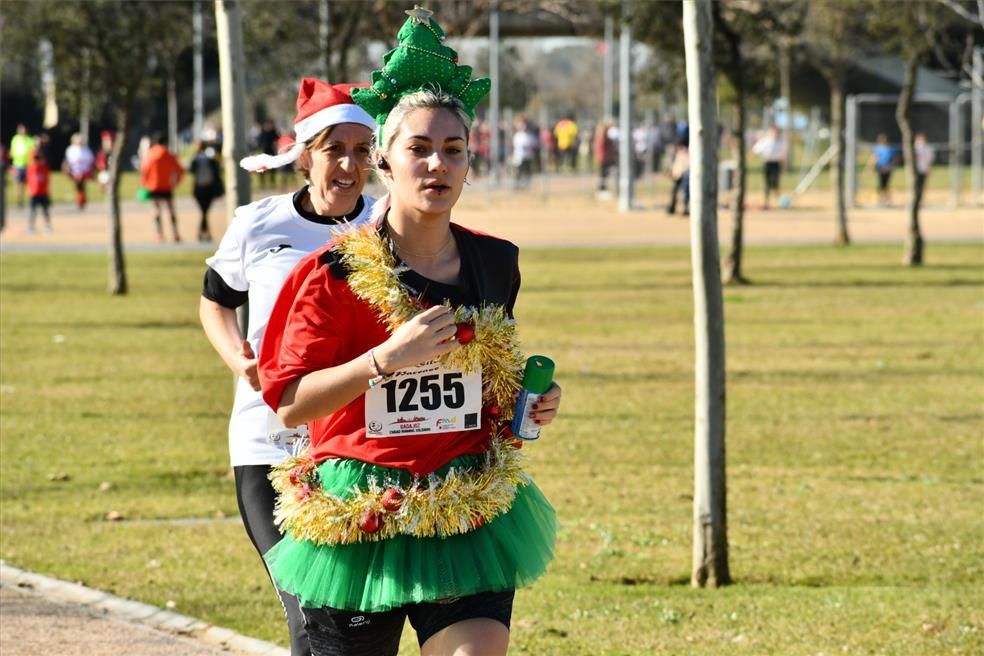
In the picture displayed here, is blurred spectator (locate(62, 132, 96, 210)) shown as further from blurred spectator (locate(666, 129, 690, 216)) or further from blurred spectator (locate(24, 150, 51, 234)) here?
blurred spectator (locate(666, 129, 690, 216))

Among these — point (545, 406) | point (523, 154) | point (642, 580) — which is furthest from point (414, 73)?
point (523, 154)

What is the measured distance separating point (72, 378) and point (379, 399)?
11.3 meters

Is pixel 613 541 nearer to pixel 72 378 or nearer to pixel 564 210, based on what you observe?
pixel 72 378

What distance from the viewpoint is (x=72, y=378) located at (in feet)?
48.3

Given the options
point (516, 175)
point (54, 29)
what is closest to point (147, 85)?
point (54, 29)

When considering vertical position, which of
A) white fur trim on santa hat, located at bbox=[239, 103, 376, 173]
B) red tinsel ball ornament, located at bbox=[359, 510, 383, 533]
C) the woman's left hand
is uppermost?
white fur trim on santa hat, located at bbox=[239, 103, 376, 173]

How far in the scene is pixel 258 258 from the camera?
539 centimetres

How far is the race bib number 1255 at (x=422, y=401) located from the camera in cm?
398

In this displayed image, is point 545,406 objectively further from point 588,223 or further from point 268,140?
point 268,140

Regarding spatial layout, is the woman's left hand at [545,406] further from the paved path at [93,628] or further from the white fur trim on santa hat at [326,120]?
the paved path at [93,628]

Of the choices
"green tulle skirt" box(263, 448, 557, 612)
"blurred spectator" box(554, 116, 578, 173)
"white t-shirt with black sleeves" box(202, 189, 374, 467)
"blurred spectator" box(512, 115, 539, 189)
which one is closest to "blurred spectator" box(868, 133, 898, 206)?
"blurred spectator" box(512, 115, 539, 189)

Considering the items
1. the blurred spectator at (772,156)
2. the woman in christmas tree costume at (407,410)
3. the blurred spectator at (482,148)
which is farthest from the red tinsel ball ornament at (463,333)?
the blurred spectator at (482,148)

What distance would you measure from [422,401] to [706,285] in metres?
3.83

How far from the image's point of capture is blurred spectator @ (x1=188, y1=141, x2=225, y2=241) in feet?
99.7
